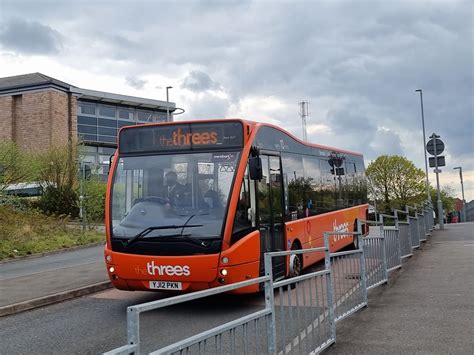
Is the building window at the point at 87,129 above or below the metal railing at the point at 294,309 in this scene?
above

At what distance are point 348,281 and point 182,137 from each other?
3.59 meters

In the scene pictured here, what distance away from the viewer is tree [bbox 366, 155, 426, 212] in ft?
197

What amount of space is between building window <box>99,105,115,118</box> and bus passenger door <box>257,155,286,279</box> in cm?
4923

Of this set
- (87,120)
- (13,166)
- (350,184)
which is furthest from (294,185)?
(87,120)

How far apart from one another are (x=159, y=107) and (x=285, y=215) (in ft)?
176

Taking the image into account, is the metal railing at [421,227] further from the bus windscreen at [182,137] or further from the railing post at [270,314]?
the railing post at [270,314]

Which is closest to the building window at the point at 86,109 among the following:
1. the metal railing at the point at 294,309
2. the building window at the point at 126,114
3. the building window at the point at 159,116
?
the building window at the point at 126,114

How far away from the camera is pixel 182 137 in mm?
8609

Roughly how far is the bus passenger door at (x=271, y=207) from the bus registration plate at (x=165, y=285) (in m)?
1.50

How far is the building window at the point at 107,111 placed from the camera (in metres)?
56.1

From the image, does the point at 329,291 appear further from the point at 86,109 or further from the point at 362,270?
the point at 86,109

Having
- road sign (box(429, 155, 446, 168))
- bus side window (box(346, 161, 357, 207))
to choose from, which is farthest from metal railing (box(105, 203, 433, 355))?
road sign (box(429, 155, 446, 168))

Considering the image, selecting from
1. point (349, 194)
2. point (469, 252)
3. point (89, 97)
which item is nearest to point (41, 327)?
point (349, 194)

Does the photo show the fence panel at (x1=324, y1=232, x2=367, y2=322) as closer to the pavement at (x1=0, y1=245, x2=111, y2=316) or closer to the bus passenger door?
the bus passenger door
